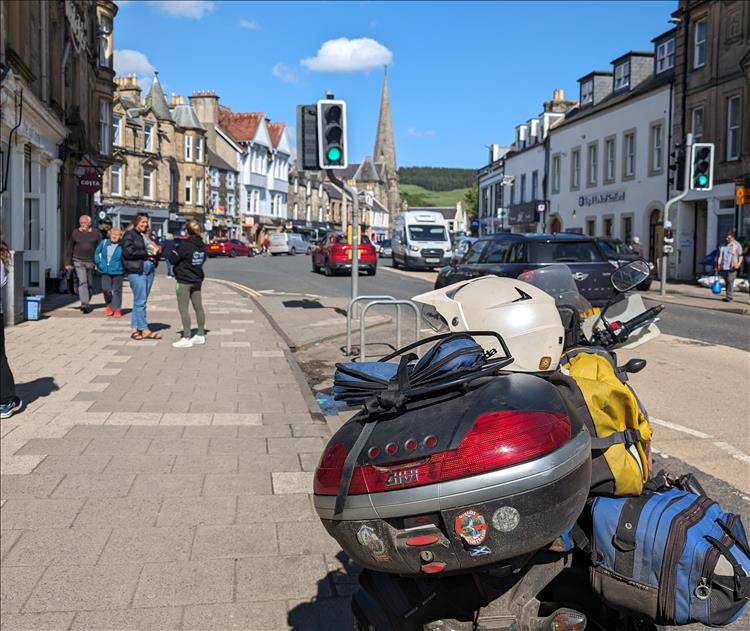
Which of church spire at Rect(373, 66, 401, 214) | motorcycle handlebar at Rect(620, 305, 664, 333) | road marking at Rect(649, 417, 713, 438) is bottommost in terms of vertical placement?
road marking at Rect(649, 417, 713, 438)

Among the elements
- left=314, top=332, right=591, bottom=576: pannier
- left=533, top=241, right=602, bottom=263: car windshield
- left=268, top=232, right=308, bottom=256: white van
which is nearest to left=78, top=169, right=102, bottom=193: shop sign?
left=533, top=241, right=602, bottom=263: car windshield

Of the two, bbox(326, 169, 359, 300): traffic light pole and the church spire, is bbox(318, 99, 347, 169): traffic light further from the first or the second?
the church spire

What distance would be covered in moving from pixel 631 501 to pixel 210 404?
594 centimetres

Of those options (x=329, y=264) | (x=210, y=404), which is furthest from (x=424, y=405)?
(x=329, y=264)

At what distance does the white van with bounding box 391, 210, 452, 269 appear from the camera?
35812mm

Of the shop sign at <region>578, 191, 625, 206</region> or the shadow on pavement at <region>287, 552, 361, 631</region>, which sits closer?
the shadow on pavement at <region>287, 552, 361, 631</region>

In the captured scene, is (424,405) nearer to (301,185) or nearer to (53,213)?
(53,213)

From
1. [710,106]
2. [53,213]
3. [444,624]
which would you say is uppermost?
[710,106]

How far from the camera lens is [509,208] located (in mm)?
57094

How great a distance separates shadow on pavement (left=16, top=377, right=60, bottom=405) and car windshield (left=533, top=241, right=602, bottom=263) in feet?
25.1

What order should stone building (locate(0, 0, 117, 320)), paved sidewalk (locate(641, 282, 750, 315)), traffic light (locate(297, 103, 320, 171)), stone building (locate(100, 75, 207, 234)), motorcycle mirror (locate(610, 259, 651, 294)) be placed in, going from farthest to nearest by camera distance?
stone building (locate(100, 75, 207, 234)) < paved sidewalk (locate(641, 282, 750, 315)) < stone building (locate(0, 0, 117, 320)) < traffic light (locate(297, 103, 320, 171)) < motorcycle mirror (locate(610, 259, 651, 294))

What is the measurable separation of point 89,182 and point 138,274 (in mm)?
14233

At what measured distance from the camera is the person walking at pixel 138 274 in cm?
1195

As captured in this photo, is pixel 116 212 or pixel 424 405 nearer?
pixel 424 405
